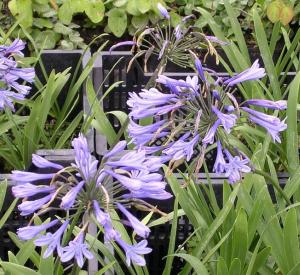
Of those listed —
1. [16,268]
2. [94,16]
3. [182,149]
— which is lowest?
[16,268]

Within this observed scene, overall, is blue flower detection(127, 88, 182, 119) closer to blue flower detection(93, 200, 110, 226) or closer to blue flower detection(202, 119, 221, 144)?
blue flower detection(202, 119, 221, 144)

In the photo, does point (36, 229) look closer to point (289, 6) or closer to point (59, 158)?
point (59, 158)

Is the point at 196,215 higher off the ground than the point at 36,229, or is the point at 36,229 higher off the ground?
the point at 36,229

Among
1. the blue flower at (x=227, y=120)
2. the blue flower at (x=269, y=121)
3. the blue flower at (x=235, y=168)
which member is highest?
the blue flower at (x=227, y=120)

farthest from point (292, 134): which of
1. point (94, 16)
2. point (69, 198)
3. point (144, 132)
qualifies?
point (94, 16)

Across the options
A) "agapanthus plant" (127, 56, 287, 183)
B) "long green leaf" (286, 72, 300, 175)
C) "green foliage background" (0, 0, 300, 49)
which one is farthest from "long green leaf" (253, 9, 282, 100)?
"agapanthus plant" (127, 56, 287, 183)

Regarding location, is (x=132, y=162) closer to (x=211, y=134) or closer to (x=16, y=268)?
(x=211, y=134)

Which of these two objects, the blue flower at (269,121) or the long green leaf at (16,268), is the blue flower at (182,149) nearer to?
the blue flower at (269,121)

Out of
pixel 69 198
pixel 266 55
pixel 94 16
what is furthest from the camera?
pixel 94 16

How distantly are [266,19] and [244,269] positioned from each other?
1.85 metres

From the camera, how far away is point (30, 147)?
1.98 meters

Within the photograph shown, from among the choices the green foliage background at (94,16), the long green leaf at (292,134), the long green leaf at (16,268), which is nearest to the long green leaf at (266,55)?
the long green leaf at (292,134)

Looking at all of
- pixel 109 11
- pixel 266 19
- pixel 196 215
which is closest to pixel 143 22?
pixel 109 11

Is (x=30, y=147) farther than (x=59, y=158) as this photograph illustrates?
Yes
